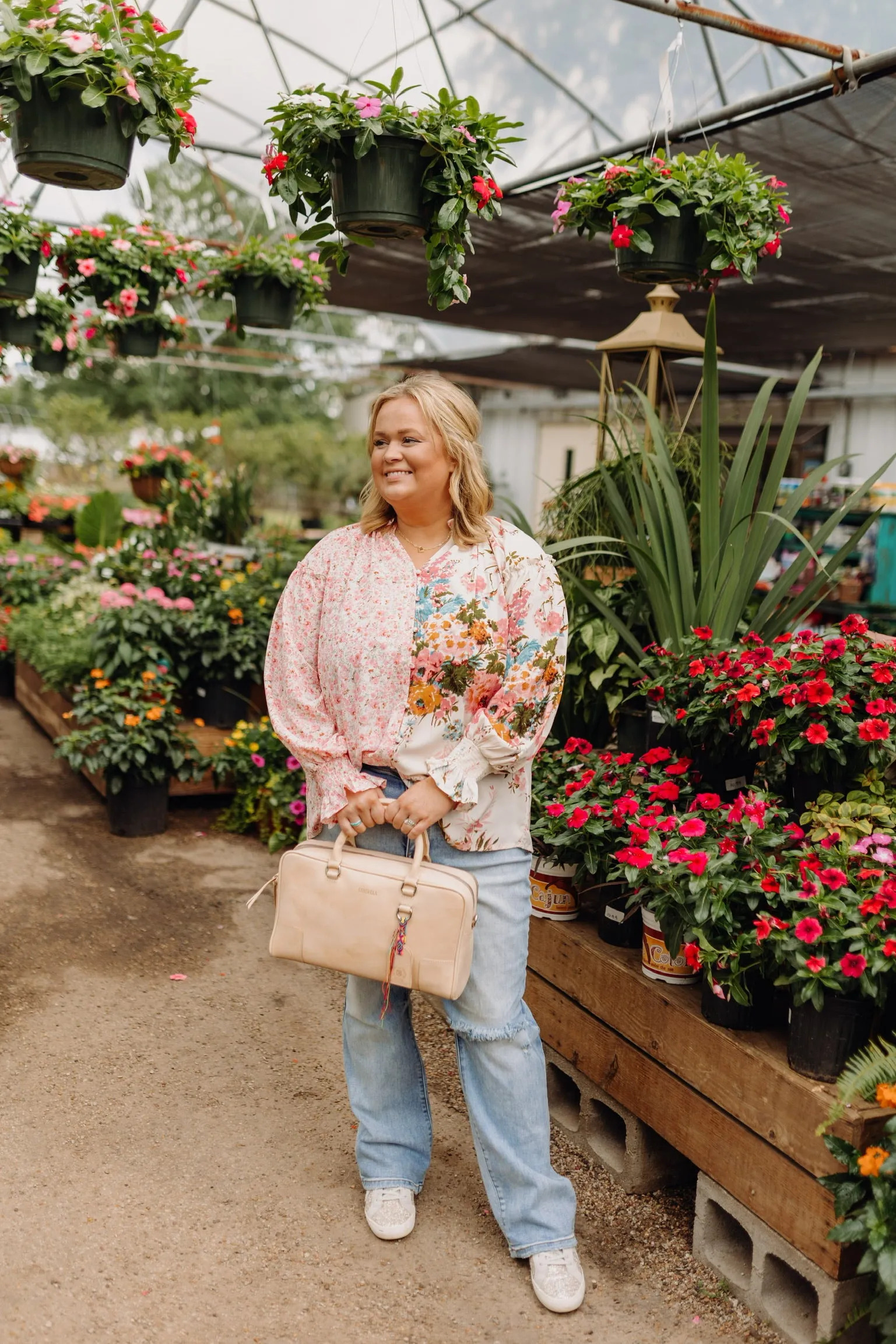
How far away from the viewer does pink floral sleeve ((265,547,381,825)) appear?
1820mm

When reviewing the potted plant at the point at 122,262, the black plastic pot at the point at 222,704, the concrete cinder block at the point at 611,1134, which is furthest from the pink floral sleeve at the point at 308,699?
the potted plant at the point at 122,262

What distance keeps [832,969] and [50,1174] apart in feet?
4.75

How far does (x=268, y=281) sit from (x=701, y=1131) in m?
3.61

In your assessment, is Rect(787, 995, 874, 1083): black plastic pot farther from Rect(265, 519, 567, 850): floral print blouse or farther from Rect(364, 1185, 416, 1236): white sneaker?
Rect(364, 1185, 416, 1236): white sneaker

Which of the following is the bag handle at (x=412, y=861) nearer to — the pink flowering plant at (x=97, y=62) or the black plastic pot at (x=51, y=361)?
the pink flowering plant at (x=97, y=62)

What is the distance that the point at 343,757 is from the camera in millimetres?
1833

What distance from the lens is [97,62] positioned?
206 centimetres

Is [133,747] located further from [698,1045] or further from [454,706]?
[698,1045]

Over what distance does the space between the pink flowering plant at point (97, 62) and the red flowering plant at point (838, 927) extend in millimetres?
1780

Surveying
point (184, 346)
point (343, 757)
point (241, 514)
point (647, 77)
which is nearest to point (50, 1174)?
point (343, 757)

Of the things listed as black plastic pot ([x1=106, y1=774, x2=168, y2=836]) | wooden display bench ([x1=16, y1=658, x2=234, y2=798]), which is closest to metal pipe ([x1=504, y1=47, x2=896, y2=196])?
wooden display bench ([x1=16, y1=658, x2=234, y2=798])

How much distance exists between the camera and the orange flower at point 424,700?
1782 mm

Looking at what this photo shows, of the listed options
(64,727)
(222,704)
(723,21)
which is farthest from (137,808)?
(723,21)

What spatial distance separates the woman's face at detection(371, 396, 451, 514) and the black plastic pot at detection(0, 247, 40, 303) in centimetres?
291
